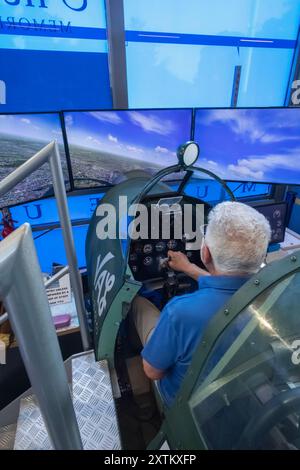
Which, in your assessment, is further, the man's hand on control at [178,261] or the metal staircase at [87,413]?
the man's hand on control at [178,261]

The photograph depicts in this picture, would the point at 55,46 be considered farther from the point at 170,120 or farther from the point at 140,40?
the point at 170,120

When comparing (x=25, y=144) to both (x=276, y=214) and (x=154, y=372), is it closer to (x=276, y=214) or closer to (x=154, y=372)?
(x=154, y=372)

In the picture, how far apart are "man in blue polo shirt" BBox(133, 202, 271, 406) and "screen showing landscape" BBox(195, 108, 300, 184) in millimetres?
1154

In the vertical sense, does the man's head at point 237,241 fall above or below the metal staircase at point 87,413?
above

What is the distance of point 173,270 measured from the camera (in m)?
1.62

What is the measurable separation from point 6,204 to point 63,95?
92 centimetres

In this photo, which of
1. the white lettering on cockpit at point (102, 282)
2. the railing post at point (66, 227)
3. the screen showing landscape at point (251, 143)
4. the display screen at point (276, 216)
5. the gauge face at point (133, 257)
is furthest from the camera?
the display screen at point (276, 216)

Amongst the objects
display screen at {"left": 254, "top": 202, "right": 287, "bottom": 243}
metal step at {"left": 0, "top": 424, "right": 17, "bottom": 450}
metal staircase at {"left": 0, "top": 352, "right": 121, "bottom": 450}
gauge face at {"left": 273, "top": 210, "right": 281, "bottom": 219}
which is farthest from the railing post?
gauge face at {"left": 273, "top": 210, "right": 281, "bottom": 219}

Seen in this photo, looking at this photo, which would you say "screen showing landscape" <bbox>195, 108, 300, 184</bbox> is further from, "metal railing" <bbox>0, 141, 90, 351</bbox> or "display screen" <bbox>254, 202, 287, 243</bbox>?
"metal railing" <bbox>0, 141, 90, 351</bbox>

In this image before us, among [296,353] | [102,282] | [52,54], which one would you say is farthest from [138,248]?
[52,54]

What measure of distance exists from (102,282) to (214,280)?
0.64 m

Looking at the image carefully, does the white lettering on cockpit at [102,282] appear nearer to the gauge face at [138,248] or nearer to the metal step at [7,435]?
the gauge face at [138,248]

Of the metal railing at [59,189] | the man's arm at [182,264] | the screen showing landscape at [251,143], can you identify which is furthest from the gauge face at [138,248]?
the screen showing landscape at [251,143]

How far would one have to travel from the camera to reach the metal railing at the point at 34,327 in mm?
341
